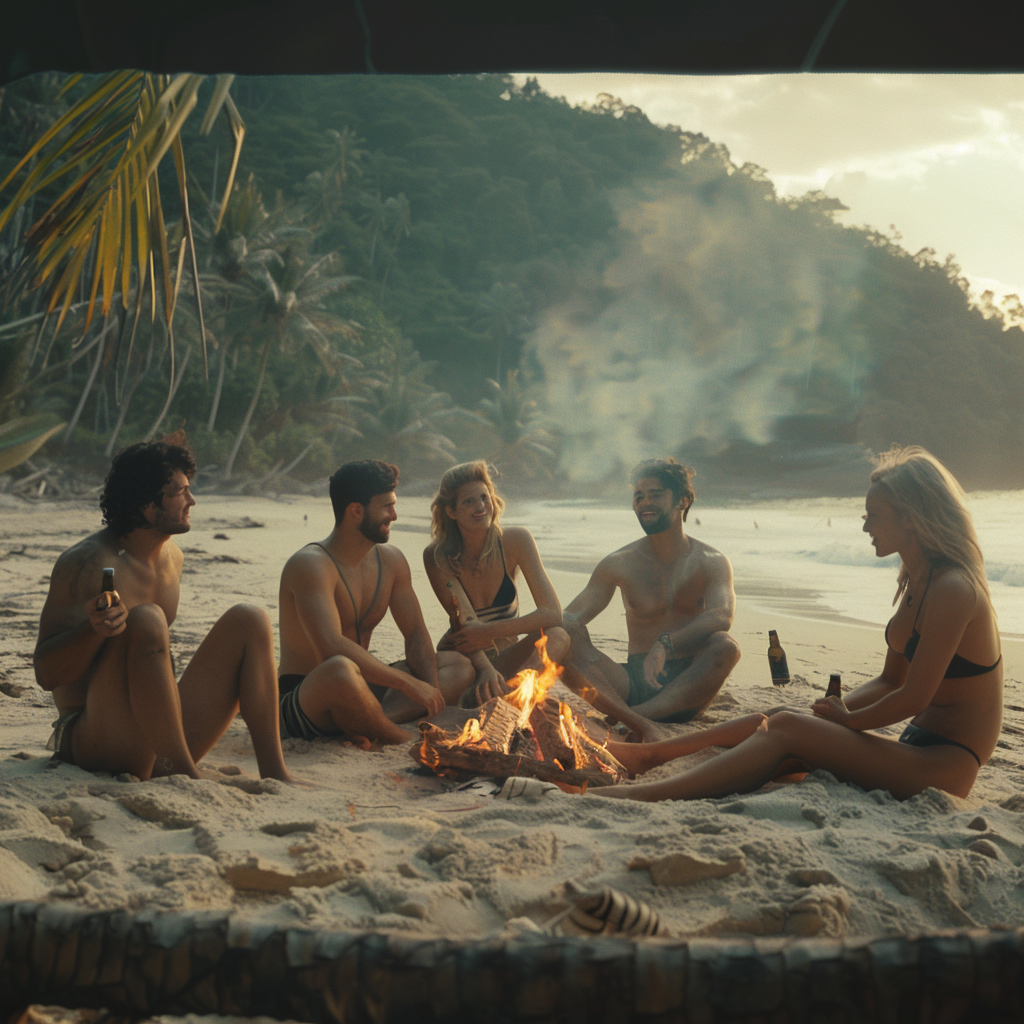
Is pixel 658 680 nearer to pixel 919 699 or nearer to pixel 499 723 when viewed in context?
pixel 499 723

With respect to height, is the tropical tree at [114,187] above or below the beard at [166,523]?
above

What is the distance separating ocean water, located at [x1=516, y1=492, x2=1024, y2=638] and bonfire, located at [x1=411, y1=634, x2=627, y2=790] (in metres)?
7.34

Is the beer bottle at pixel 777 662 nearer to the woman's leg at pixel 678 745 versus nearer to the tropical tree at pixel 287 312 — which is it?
the woman's leg at pixel 678 745

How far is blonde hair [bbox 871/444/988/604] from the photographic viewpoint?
3201 millimetres

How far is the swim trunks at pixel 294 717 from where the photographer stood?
4.20 m

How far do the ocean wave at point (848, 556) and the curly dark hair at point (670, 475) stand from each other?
44.6 ft

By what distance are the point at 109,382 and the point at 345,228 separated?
22.6m

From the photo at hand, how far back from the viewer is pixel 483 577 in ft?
A: 16.1

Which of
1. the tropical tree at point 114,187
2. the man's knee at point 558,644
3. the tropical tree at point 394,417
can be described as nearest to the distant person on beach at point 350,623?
the man's knee at point 558,644

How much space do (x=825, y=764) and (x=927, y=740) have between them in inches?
14.8

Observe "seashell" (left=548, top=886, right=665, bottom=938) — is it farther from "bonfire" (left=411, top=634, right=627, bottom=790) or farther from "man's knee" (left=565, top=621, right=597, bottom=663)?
"man's knee" (left=565, top=621, right=597, bottom=663)

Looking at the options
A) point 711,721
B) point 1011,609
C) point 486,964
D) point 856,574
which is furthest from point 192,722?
point 856,574

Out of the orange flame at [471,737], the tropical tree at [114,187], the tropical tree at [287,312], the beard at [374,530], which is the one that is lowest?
the orange flame at [471,737]

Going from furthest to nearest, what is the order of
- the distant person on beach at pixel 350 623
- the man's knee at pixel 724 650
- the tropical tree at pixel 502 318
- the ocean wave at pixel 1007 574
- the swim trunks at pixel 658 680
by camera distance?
the tropical tree at pixel 502 318
the ocean wave at pixel 1007 574
the swim trunks at pixel 658 680
the man's knee at pixel 724 650
the distant person on beach at pixel 350 623
